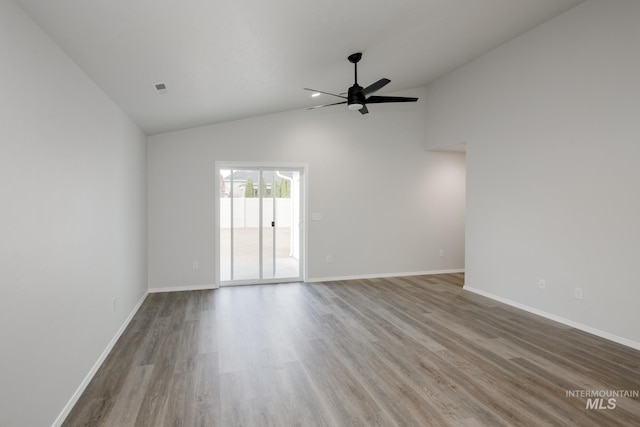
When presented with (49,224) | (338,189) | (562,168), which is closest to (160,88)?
(49,224)

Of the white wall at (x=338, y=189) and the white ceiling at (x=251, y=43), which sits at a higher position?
the white ceiling at (x=251, y=43)

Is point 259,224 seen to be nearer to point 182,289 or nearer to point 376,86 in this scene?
point 182,289

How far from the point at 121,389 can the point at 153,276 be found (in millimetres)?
3209

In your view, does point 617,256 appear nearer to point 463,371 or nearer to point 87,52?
point 463,371

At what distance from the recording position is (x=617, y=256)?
365 centimetres

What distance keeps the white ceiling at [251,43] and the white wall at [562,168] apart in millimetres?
464

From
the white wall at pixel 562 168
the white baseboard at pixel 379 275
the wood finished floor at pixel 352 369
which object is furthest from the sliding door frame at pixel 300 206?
the white wall at pixel 562 168

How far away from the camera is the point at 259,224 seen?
618cm

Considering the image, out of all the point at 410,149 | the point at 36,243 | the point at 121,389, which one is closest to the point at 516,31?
the point at 410,149

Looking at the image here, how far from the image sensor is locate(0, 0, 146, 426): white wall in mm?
1698

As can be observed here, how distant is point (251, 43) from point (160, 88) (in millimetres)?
1154

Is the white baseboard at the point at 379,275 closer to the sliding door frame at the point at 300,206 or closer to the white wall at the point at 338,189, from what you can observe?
the white wall at the point at 338,189

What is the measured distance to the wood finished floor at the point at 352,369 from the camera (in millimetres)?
2359

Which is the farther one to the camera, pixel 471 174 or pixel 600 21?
pixel 471 174
